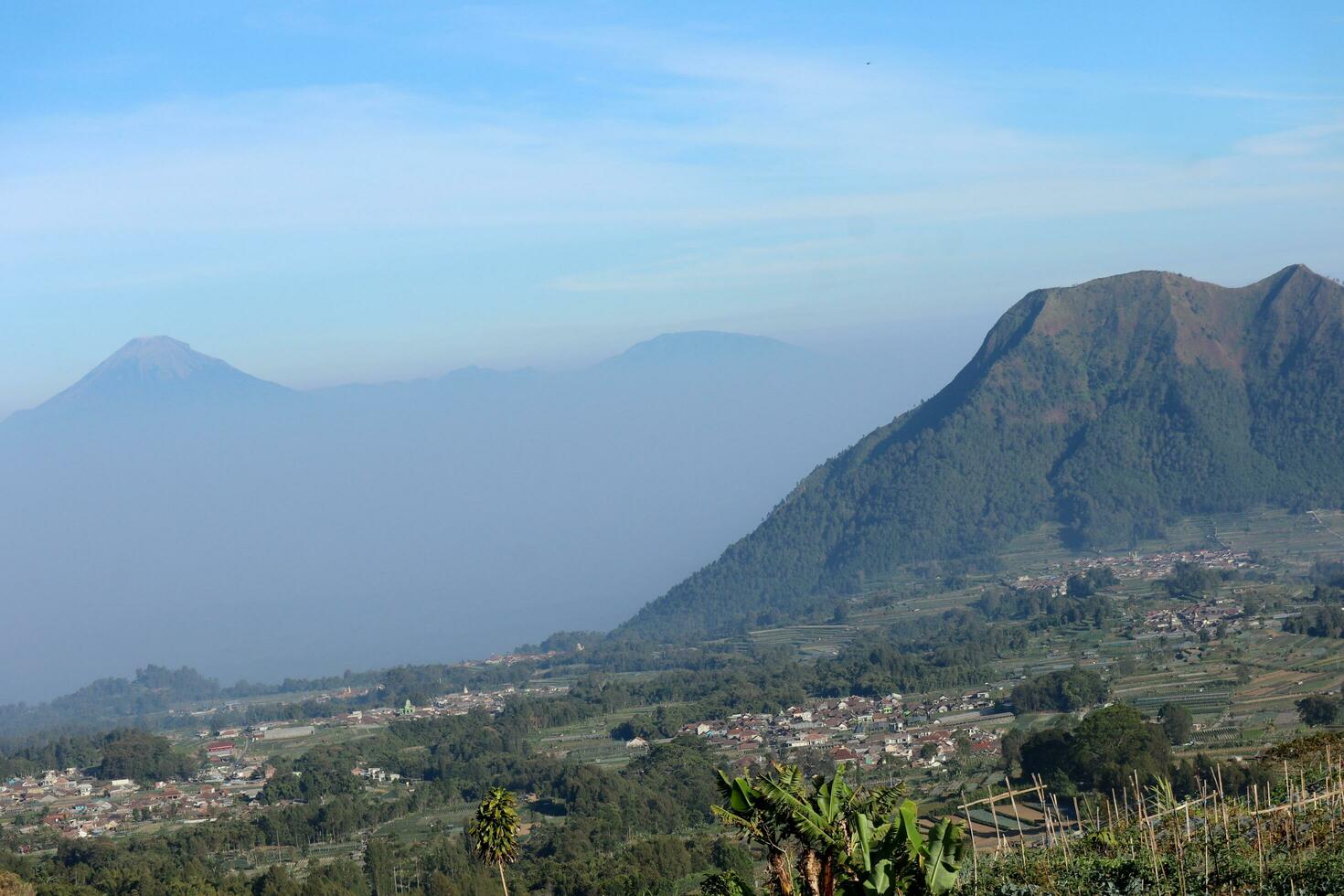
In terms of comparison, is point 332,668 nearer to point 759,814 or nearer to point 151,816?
point 151,816

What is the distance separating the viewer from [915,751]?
1993 inches

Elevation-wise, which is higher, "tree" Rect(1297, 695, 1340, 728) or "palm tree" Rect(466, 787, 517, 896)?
"palm tree" Rect(466, 787, 517, 896)

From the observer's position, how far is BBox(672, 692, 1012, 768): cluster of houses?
1999 inches

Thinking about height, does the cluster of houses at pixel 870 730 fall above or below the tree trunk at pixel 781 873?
below

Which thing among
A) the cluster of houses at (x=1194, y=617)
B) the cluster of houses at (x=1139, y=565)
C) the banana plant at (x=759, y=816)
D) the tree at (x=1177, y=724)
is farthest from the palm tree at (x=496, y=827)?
the cluster of houses at (x=1139, y=565)

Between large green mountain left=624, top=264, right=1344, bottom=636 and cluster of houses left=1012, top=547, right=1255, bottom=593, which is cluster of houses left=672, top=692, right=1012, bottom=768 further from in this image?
large green mountain left=624, top=264, right=1344, bottom=636

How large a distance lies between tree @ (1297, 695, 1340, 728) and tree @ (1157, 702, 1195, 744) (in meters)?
3.51

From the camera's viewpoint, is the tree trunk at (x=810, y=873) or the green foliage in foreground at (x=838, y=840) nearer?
the green foliage in foreground at (x=838, y=840)

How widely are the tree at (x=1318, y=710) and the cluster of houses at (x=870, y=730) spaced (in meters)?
10.3

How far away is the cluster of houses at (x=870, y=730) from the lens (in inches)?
1999

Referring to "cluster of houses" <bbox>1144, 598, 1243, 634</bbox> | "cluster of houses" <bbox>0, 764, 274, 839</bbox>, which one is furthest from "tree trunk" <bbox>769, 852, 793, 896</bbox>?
"cluster of houses" <bbox>1144, 598, 1243, 634</bbox>

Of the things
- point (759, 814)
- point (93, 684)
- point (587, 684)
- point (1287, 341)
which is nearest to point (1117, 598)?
point (587, 684)

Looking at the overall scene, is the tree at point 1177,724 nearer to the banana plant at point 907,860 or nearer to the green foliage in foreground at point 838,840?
the green foliage in foreground at point 838,840

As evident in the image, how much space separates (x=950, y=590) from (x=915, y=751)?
5122 centimetres
